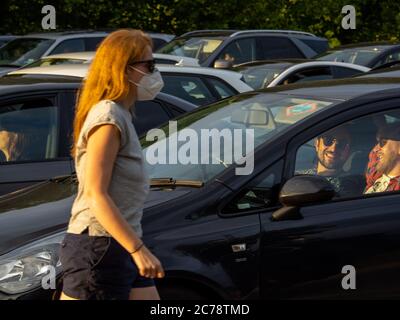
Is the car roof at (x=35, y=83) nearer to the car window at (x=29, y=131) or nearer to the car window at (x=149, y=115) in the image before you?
the car window at (x=29, y=131)

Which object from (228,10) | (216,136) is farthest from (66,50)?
(216,136)

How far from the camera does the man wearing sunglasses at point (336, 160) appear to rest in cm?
507

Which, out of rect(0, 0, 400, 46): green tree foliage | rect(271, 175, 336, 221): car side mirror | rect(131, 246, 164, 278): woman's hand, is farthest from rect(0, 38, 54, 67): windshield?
rect(131, 246, 164, 278): woman's hand

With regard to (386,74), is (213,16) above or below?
below

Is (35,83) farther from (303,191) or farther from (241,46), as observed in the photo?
(241,46)

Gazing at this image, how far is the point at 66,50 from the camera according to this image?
54.0ft

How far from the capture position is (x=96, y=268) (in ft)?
12.5

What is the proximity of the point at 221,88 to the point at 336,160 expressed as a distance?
4.10 meters

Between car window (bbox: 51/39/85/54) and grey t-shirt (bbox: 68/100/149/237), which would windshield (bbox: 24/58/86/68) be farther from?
grey t-shirt (bbox: 68/100/149/237)

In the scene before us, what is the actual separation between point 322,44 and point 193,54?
9.41 ft

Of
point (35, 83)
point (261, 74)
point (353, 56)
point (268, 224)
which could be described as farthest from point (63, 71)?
point (353, 56)

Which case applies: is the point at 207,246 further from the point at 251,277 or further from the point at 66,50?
the point at 66,50

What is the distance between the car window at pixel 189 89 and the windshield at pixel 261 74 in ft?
12.5

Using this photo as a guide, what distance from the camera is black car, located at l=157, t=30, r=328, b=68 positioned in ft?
52.4
